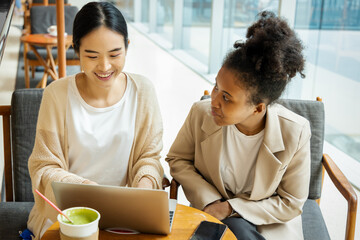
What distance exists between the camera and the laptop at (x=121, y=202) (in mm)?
1387

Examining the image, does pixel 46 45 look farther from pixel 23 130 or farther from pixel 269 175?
pixel 269 175

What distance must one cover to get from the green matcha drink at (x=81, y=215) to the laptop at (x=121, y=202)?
0.43 feet

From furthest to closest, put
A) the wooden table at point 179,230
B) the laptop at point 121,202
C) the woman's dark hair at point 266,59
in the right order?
the woman's dark hair at point 266,59
the wooden table at point 179,230
the laptop at point 121,202

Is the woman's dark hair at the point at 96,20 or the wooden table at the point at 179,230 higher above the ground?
the woman's dark hair at the point at 96,20

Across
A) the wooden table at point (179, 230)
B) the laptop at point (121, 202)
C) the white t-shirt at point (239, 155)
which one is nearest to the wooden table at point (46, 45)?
the white t-shirt at point (239, 155)

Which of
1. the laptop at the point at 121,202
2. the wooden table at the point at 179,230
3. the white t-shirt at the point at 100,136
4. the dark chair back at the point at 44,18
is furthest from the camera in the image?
the dark chair back at the point at 44,18

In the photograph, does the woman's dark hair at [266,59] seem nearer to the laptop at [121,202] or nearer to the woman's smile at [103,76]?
the woman's smile at [103,76]

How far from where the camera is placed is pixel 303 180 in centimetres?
197

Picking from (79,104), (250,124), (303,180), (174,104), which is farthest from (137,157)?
(174,104)

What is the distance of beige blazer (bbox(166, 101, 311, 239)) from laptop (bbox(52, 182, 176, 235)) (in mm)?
525

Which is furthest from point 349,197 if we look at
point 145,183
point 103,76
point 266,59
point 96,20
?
point 96,20

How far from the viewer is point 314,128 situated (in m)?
2.38

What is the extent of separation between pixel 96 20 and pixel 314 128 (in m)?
1.27

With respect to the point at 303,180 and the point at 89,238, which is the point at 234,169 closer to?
the point at 303,180
